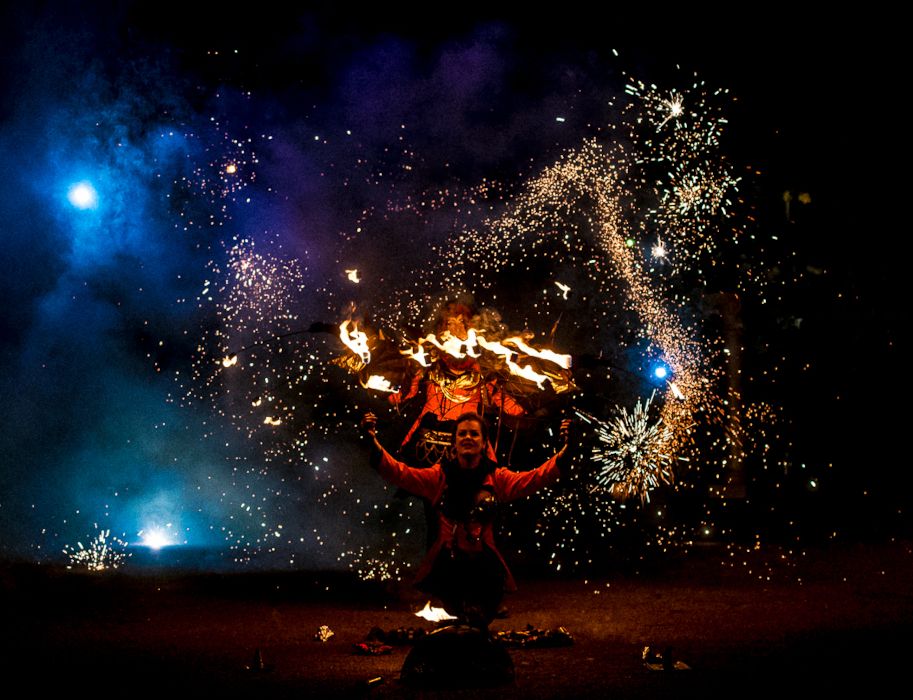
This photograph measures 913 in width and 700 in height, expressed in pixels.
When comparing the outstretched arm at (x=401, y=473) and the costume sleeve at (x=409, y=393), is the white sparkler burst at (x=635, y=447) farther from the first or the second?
the outstretched arm at (x=401, y=473)

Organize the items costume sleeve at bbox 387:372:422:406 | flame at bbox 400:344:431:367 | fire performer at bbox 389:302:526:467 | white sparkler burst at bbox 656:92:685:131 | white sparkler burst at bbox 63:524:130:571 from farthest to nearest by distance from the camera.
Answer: white sparkler burst at bbox 63:524:130:571, white sparkler burst at bbox 656:92:685:131, costume sleeve at bbox 387:372:422:406, fire performer at bbox 389:302:526:467, flame at bbox 400:344:431:367

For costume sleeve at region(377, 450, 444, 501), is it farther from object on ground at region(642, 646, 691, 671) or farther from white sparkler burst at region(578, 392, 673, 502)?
white sparkler burst at region(578, 392, 673, 502)

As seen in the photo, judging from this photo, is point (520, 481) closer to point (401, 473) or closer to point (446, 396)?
point (401, 473)

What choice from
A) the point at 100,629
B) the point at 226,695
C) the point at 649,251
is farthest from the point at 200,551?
the point at 226,695

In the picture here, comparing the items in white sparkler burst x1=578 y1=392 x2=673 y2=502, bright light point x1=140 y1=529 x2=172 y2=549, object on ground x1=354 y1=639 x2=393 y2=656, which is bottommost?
object on ground x1=354 y1=639 x2=393 y2=656

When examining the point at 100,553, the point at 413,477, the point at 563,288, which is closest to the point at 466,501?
the point at 413,477

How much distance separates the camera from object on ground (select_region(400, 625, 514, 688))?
4801 millimetres

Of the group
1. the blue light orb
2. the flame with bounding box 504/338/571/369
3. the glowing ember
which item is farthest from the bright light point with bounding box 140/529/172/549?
the flame with bounding box 504/338/571/369

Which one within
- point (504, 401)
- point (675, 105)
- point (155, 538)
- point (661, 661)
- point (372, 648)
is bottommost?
point (661, 661)

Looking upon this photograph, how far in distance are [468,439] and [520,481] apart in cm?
55

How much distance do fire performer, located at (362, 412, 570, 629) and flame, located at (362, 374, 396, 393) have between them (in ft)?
2.46

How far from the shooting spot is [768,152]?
9.36m

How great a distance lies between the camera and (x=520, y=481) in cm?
624

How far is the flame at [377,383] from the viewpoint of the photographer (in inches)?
262
